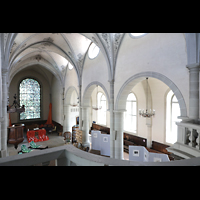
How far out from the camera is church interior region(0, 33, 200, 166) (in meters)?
4.18

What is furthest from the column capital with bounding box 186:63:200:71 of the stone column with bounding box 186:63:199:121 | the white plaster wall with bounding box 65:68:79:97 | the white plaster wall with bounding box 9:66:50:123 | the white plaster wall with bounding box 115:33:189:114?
the white plaster wall with bounding box 9:66:50:123

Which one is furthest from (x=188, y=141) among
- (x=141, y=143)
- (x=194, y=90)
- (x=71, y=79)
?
(x=71, y=79)

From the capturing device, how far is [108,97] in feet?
28.3

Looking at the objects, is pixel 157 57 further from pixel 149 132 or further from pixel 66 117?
pixel 66 117

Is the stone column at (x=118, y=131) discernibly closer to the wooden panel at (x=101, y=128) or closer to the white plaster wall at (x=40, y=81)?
the wooden panel at (x=101, y=128)

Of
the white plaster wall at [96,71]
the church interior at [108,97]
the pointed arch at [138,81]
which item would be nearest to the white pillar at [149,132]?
the church interior at [108,97]

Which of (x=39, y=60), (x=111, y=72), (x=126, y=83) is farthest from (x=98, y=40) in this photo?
(x=39, y=60)

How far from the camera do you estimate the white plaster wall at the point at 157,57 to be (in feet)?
16.6

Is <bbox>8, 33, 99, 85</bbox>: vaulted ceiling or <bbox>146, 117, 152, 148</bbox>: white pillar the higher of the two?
<bbox>8, 33, 99, 85</bbox>: vaulted ceiling

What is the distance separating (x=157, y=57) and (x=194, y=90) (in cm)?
190

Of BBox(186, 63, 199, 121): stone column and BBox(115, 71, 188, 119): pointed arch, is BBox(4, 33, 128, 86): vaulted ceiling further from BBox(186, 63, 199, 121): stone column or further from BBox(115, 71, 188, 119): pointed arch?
BBox(186, 63, 199, 121): stone column

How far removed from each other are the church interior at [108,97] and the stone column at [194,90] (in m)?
0.03

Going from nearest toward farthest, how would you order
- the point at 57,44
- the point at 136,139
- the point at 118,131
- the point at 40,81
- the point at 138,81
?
the point at 138,81, the point at 118,131, the point at 57,44, the point at 136,139, the point at 40,81
